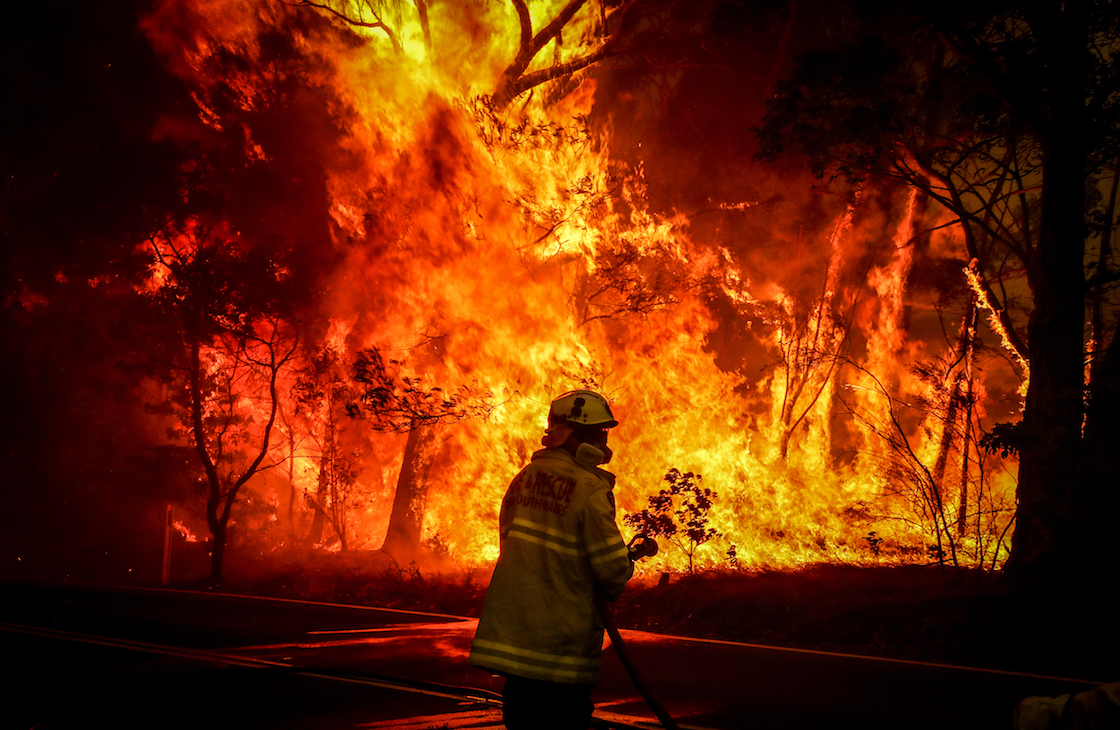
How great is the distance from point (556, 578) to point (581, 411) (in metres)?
0.74

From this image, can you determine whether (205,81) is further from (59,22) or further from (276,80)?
(59,22)

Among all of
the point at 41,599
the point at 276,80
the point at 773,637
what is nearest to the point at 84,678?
the point at 41,599

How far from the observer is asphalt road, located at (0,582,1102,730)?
4.85 m

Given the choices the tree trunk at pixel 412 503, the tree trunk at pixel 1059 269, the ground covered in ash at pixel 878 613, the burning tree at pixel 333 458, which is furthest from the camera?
the burning tree at pixel 333 458

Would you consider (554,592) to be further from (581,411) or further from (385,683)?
(385,683)

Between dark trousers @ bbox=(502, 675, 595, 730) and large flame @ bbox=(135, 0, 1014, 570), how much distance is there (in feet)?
34.5

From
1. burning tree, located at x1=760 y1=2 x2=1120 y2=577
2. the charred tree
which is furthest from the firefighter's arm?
the charred tree

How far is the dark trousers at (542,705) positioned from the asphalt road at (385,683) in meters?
1.76

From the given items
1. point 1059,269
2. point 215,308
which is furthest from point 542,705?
point 215,308

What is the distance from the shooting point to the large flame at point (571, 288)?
14570mm

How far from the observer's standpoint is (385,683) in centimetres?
564

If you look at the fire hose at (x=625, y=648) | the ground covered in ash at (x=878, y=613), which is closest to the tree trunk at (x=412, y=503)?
the ground covered in ash at (x=878, y=613)

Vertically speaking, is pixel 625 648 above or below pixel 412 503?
below

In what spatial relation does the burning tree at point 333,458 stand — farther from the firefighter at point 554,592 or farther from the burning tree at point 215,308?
the firefighter at point 554,592
